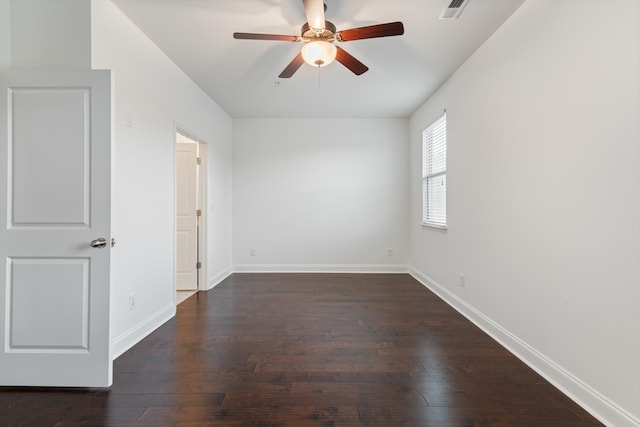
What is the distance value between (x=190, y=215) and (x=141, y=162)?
155 cm

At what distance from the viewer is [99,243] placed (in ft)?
5.90

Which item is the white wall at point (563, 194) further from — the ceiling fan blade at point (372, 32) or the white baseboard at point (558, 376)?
the ceiling fan blade at point (372, 32)

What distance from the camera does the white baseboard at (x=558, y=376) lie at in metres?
1.49

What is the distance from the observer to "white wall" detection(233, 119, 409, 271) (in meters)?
5.00

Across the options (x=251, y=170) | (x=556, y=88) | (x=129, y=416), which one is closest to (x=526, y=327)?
(x=556, y=88)

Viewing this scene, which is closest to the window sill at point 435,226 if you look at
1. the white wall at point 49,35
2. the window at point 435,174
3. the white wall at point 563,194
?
the window at point 435,174

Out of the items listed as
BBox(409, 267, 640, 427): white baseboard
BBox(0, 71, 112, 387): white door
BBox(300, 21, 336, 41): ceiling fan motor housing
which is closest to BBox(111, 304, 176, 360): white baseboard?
BBox(0, 71, 112, 387): white door

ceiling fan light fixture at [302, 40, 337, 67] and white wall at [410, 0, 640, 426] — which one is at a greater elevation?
ceiling fan light fixture at [302, 40, 337, 67]

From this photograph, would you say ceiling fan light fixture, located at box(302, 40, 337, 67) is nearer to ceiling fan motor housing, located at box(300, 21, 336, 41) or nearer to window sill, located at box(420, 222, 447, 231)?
ceiling fan motor housing, located at box(300, 21, 336, 41)

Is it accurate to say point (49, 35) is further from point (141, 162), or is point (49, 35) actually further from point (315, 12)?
point (315, 12)

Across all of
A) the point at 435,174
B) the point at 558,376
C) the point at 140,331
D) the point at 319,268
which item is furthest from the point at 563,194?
the point at 319,268

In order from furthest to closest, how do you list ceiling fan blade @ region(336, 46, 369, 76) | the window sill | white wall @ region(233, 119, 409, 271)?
white wall @ region(233, 119, 409, 271) < the window sill < ceiling fan blade @ region(336, 46, 369, 76)

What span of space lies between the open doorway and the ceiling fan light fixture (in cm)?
234

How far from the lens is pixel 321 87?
143 inches
